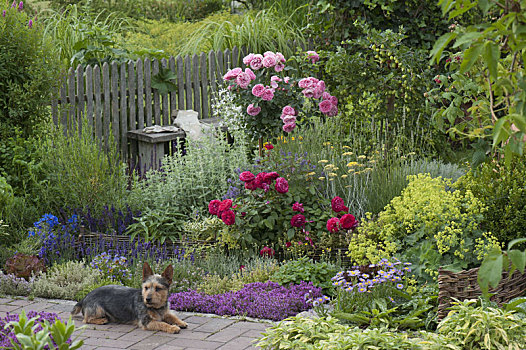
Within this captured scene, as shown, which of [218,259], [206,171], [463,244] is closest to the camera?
[463,244]

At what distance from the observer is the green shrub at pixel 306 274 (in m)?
5.21

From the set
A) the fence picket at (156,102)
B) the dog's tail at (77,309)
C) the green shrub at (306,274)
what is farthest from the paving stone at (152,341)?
the fence picket at (156,102)

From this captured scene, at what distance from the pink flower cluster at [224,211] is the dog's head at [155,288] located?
1385 mm

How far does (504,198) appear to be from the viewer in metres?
4.93

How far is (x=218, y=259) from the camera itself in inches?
240

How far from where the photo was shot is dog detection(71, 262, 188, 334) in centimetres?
453

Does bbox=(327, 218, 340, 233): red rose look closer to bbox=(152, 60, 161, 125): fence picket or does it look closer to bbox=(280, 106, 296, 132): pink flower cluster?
bbox=(280, 106, 296, 132): pink flower cluster

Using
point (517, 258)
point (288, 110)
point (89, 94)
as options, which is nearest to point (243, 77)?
point (288, 110)

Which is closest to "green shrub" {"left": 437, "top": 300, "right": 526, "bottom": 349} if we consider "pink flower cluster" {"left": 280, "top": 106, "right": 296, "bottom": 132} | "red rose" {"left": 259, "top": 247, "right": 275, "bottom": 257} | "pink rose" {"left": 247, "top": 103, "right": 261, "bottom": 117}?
"red rose" {"left": 259, "top": 247, "right": 275, "bottom": 257}

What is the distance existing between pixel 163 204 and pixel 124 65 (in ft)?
8.05

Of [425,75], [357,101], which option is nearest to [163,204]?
[357,101]

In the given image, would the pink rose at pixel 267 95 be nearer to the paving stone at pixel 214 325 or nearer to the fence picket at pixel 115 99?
the fence picket at pixel 115 99

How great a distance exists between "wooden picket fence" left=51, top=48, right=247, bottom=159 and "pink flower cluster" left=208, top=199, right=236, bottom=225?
2.80 metres

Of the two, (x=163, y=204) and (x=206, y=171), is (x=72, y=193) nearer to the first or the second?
(x=163, y=204)
